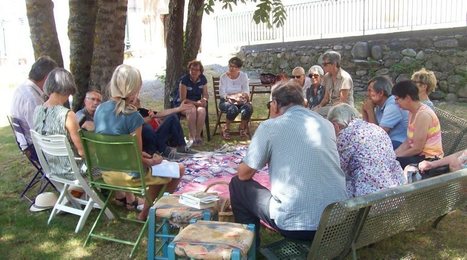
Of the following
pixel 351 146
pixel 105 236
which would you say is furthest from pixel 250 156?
pixel 105 236

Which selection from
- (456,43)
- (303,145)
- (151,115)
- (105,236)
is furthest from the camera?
(456,43)

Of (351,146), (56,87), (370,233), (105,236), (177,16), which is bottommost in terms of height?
(105,236)

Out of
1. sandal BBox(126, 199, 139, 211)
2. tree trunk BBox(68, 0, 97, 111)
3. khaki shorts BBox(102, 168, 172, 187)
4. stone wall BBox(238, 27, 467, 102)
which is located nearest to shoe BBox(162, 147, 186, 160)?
tree trunk BBox(68, 0, 97, 111)

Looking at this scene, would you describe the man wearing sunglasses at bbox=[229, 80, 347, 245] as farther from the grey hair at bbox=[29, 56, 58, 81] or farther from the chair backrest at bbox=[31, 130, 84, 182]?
the grey hair at bbox=[29, 56, 58, 81]

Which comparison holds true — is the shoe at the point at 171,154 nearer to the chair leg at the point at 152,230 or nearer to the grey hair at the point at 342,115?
the chair leg at the point at 152,230

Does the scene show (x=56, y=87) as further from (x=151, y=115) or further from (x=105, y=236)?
(x=151, y=115)

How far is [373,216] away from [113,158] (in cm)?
187

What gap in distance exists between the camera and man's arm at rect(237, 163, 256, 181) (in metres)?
3.05

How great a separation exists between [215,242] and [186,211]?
619 millimetres

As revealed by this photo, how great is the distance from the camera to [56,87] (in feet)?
13.2

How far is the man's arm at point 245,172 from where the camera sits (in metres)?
3.05

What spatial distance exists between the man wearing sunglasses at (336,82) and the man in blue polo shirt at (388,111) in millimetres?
1375

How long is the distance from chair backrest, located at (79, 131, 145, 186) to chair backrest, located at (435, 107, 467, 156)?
2.85 metres

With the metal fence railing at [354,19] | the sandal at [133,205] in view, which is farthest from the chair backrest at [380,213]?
the metal fence railing at [354,19]
